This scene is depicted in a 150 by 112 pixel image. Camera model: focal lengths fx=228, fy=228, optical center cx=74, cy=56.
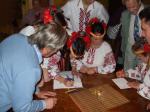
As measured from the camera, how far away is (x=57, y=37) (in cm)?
152

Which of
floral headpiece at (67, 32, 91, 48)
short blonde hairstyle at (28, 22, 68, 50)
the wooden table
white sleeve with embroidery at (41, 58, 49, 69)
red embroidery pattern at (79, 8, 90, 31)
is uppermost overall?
red embroidery pattern at (79, 8, 90, 31)

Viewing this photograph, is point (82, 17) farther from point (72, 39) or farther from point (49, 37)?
point (49, 37)

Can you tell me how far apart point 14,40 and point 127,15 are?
6.26 ft

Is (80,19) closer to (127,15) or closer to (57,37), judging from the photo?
(127,15)

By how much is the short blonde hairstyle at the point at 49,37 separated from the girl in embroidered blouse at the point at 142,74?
3.22 feet

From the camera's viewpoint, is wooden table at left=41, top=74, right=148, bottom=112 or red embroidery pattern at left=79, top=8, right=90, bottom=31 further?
red embroidery pattern at left=79, top=8, right=90, bottom=31

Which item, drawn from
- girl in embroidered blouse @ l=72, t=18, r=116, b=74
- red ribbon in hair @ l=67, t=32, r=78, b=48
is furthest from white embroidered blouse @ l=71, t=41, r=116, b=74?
red ribbon in hair @ l=67, t=32, r=78, b=48

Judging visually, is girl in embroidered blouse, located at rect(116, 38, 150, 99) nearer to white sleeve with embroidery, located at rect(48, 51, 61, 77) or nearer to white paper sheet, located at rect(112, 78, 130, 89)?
white paper sheet, located at rect(112, 78, 130, 89)

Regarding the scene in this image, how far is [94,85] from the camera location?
2186mm

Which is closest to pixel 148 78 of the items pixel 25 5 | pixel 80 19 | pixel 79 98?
pixel 79 98

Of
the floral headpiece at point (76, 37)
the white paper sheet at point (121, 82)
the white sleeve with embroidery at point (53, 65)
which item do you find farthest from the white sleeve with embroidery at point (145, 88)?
the white sleeve with embroidery at point (53, 65)

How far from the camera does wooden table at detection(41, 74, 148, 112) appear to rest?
1.84m

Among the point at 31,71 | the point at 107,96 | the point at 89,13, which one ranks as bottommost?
the point at 107,96

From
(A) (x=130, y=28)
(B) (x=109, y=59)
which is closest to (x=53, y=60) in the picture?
(B) (x=109, y=59)
